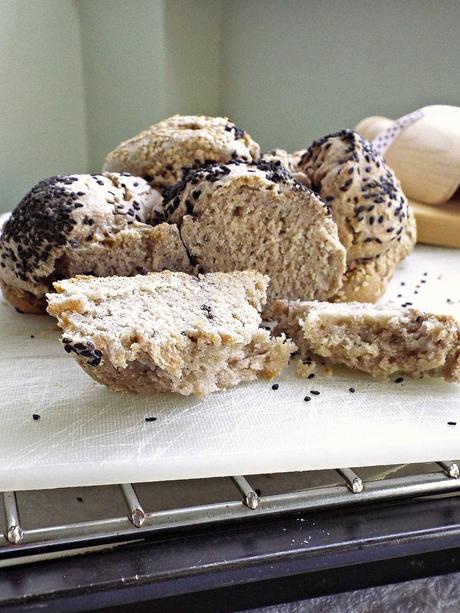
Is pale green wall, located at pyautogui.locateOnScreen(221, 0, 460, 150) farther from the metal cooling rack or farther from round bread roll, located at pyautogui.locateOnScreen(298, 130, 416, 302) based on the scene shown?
the metal cooling rack

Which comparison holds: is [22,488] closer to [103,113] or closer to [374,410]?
[374,410]

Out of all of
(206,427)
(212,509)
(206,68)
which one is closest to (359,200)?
(206,427)

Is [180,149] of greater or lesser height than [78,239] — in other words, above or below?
above

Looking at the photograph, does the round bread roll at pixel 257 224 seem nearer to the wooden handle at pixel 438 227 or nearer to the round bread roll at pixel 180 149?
the round bread roll at pixel 180 149

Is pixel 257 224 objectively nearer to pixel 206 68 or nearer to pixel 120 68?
pixel 120 68

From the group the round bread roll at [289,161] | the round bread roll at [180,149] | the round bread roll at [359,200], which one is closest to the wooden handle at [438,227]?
the round bread roll at [359,200]
